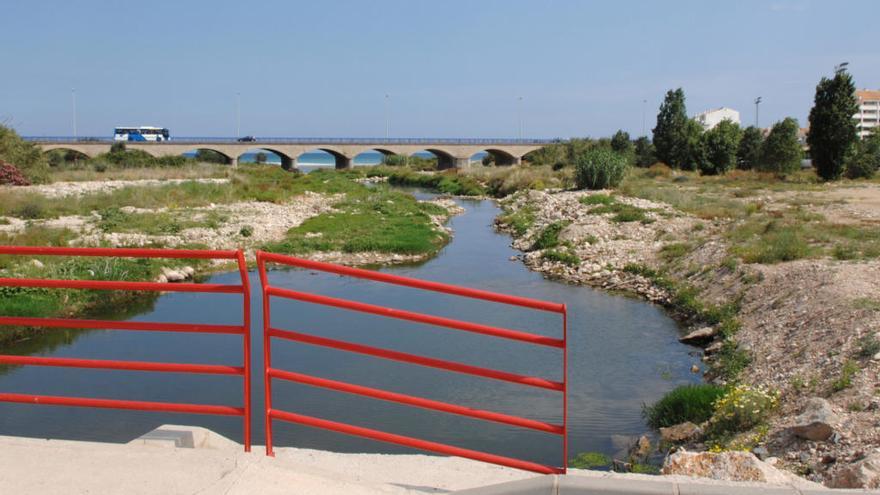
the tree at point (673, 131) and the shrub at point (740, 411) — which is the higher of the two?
the tree at point (673, 131)

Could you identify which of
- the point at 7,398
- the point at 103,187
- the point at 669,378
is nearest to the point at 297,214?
the point at 103,187

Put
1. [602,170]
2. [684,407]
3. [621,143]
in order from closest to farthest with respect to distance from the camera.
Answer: [684,407]
[602,170]
[621,143]

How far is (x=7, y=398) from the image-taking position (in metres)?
4.73

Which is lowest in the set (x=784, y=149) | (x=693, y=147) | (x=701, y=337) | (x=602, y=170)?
(x=701, y=337)

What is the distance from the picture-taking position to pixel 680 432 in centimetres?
911

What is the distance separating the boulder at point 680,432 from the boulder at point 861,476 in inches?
121

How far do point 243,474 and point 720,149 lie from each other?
174ft

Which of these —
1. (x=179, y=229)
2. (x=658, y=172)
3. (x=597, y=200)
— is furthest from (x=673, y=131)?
(x=179, y=229)

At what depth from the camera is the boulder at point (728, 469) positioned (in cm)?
509

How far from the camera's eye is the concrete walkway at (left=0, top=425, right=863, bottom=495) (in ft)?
13.0

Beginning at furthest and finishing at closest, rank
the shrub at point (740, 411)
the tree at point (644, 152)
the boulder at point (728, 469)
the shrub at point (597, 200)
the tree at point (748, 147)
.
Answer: the tree at point (644, 152) < the tree at point (748, 147) < the shrub at point (597, 200) < the shrub at point (740, 411) < the boulder at point (728, 469)

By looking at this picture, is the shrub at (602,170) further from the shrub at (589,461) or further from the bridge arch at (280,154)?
the bridge arch at (280,154)

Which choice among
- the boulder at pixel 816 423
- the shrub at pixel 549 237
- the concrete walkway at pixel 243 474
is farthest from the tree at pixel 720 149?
the concrete walkway at pixel 243 474

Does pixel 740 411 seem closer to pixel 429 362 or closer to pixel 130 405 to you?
pixel 429 362
